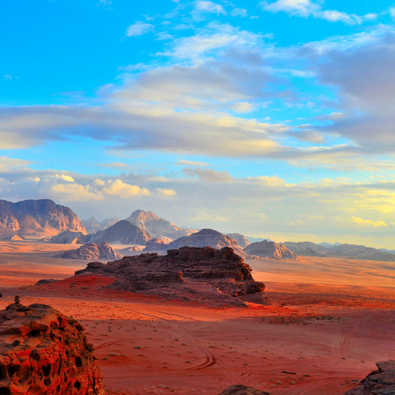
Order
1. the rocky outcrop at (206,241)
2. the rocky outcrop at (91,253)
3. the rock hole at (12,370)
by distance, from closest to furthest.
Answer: the rock hole at (12,370) < the rocky outcrop at (91,253) < the rocky outcrop at (206,241)

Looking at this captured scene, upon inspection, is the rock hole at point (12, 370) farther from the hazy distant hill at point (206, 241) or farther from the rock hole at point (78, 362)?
the hazy distant hill at point (206, 241)

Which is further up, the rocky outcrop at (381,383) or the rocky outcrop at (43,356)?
the rocky outcrop at (43,356)

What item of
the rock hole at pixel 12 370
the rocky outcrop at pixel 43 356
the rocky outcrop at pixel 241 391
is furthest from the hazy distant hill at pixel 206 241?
the rock hole at pixel 12 370

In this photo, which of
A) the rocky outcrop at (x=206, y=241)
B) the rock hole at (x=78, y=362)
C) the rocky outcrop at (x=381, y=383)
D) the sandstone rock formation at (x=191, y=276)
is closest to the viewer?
the rocky outcrop at (x=381, y=383)

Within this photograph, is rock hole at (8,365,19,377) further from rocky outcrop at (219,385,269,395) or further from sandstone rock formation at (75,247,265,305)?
sandstone rock formation at (75,247,265,305)

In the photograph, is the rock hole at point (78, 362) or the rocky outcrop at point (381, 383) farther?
the rock hole at point (78, 362)

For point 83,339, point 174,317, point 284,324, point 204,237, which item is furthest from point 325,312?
point 204,237

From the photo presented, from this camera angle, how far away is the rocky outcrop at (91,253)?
111037 millimetres

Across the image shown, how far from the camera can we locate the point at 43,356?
18.5 ft

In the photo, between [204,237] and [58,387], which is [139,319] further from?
[204,237]

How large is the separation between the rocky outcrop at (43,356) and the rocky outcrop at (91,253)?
10998cm

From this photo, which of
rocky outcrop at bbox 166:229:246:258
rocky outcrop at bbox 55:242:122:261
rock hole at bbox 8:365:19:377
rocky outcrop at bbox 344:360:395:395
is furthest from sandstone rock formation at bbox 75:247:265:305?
rocky outcrop at bbox 166:229:246:258

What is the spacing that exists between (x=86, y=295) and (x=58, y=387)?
89.4 feet

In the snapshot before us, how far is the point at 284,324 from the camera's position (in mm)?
23703
